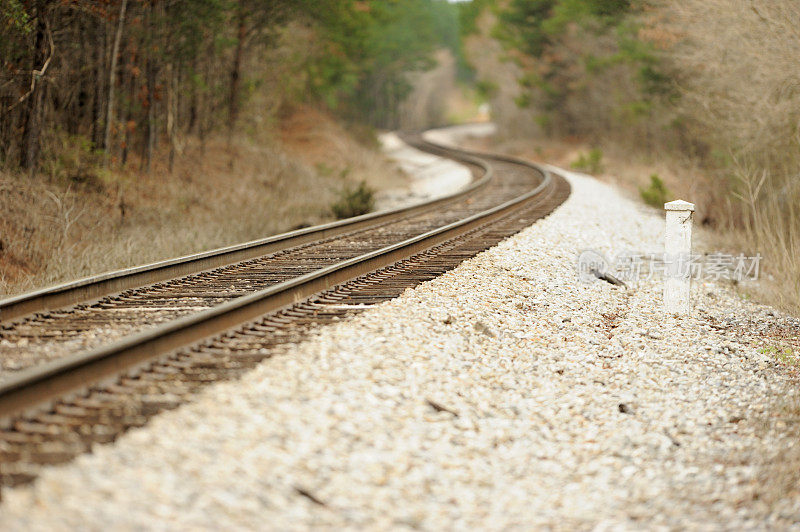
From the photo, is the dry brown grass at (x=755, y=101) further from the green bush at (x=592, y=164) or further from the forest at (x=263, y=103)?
the green bush at (x=592, y=164)

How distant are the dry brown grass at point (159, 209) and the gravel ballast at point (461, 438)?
4708mm

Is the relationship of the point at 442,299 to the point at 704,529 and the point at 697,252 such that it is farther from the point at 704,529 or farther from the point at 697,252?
the point at 697,252

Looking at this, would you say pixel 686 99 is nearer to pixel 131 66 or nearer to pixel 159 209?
pixel 131 66

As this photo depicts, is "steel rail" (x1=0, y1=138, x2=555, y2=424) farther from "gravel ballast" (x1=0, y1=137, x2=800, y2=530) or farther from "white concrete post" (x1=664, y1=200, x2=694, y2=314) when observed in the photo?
"white concrete post" (x1=664, y1=200, x2=694, y2=314)

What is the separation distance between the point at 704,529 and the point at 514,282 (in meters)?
4.54

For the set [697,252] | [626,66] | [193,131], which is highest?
[626,66]

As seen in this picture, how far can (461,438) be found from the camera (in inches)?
175

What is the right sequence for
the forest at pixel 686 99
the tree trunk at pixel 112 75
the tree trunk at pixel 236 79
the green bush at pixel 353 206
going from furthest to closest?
1. the tree trunk at pixel 236 79
2. the green bush at pixel 353 206
3. the tree trunk at pixel 112 75
4. the forest at pixel 686 99

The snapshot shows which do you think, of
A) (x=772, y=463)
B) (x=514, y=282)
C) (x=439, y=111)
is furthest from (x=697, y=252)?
(x=439, y=111)

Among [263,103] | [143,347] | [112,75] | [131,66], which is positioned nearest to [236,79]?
[263,103]

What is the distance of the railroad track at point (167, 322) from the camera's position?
3.82 metres

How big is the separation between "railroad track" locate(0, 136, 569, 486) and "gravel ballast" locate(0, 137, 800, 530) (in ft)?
0.81

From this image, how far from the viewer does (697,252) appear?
42.7ft

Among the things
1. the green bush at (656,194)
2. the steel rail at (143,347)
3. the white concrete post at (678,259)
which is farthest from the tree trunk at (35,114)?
the green bush at (656,194)
